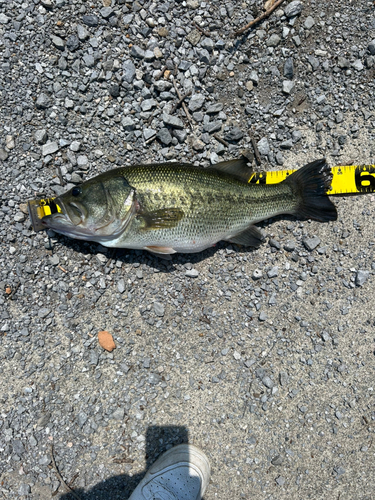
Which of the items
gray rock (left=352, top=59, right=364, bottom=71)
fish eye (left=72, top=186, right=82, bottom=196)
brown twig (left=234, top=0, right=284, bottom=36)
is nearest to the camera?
fish eye (left=72, top=186, right=82, bottom=196)

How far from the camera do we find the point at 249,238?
11.2 feet

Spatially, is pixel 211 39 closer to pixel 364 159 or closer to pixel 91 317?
pixel 364 159

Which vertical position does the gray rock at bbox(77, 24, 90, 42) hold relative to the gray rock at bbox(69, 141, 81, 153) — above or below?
above

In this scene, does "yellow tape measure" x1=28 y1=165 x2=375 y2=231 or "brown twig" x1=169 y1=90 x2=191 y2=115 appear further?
"yellow tape measure" x1=28 y1=165 x2=375 y2=231

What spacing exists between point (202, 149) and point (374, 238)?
7.08 feet

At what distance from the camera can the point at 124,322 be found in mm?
3498

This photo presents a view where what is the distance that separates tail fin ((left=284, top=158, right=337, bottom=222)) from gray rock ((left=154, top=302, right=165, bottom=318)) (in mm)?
1763

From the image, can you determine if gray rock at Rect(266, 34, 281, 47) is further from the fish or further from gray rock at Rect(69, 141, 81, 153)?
gray rock at Rect(69, 141, 81, 153)

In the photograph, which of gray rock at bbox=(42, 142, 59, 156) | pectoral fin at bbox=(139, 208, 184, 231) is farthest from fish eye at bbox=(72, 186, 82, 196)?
gray rock at bbox=(42, 142, 59, 156)

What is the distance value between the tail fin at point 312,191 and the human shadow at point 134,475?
106 inches

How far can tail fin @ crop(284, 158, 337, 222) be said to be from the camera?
339 cm

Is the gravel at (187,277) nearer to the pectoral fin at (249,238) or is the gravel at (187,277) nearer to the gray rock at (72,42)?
the gray rock at (72,42)

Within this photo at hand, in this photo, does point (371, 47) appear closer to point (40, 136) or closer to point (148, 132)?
point (148, 132)

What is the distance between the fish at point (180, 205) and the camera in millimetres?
3020
